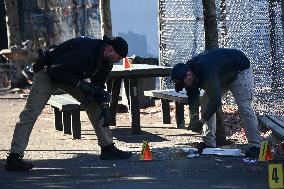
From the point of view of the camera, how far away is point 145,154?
864cm

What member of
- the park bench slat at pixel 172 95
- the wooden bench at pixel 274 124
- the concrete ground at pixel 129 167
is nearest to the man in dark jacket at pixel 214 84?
the wooden bench at pixel 274 124

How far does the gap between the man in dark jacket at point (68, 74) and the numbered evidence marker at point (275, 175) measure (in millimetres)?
2399

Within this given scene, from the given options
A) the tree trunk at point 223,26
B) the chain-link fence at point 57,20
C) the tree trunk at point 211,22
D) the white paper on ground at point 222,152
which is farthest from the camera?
the chain-link fence at point 57,20

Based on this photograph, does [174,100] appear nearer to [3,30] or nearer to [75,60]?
[75,60]

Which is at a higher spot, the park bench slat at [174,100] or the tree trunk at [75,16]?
the tree trunk at [75,16]

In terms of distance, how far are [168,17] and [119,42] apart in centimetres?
731

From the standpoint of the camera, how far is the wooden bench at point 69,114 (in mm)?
10742

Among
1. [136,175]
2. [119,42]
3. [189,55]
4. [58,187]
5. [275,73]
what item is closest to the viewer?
[58,187]

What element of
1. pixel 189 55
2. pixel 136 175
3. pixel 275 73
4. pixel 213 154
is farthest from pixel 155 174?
pixel 189 55

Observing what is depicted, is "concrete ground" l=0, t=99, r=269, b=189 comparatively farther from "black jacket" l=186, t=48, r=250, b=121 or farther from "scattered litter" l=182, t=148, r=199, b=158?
"black jacket" l=186, t=48, r=250, b=121

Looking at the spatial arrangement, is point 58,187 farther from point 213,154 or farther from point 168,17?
point 168,17

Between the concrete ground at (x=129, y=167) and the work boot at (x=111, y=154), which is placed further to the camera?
the work boot at (x=111, y=154)

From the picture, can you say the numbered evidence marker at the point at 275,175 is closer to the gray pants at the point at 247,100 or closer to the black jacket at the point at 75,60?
the gray pants at the point at 247,100

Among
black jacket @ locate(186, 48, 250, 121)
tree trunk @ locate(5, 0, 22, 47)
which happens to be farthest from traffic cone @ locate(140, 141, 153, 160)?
tree trunk @ locate(5, 0, 22, 47)
